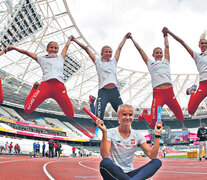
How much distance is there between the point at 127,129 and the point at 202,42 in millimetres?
4419

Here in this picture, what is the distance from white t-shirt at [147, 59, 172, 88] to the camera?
5.84 metres

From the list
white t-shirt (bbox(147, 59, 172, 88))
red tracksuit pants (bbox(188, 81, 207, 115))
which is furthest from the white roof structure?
red tracksuit pants (bbox(188, 81, 207, 115))

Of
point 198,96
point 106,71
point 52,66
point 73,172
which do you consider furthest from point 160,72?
point 73,172

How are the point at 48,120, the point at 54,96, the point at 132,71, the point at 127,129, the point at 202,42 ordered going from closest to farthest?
1. the point at 127,129
2. the point at 54,96
3. the point at 202,42
4. the point at 132,71
5. the point at 48,120

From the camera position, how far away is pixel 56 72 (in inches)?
215

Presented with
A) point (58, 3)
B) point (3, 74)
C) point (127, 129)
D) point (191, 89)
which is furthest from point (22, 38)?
point (127, 129)

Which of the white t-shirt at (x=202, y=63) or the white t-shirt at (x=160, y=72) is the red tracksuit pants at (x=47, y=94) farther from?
the white t-shirt at (x=202, y=63)

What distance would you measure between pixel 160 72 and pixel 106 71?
1.43 meters

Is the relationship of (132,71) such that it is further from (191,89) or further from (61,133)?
(191,89)

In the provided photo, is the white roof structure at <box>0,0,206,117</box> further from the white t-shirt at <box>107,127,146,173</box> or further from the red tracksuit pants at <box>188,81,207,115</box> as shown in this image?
the white t-shirt at <box>107,127,146,173</box>

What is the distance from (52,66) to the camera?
5.49 metres

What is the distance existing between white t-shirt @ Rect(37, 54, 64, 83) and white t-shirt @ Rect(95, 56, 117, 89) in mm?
982

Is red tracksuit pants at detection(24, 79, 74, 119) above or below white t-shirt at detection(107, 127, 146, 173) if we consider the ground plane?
above

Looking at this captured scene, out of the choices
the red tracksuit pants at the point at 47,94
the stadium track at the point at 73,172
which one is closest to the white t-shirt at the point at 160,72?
the stadium track at the point at 73,172
